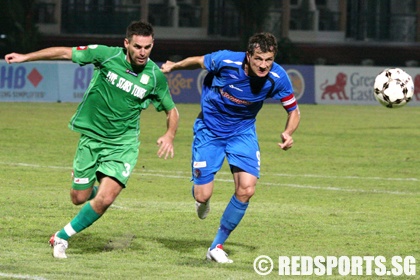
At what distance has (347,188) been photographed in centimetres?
1554

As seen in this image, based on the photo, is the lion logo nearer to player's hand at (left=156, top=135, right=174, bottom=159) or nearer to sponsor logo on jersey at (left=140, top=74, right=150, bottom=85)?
sponsor logo on jersey at (left=140, top=74, right=150, bottom=85)

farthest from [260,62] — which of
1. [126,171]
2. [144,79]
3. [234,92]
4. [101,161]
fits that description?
[101,161]

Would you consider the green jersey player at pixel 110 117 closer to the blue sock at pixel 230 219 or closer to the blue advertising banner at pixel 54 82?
the blue sock at pixel 230 219

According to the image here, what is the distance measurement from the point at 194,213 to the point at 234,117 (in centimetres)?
278

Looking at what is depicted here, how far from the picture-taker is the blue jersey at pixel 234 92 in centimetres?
967

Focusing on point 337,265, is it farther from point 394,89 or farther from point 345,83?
point 345,83

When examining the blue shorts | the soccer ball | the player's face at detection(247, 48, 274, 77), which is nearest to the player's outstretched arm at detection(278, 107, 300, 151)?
the blue shorts

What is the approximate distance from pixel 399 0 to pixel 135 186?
46.0 m

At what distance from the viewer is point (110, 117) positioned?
375 inches

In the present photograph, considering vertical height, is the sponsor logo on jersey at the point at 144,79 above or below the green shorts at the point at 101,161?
above

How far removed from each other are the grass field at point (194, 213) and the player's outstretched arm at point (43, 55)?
1.69m

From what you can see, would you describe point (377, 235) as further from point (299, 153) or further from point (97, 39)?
point (97, 39)

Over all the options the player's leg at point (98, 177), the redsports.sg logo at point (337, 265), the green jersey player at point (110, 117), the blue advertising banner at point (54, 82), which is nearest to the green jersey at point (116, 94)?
the green jersey player at point (110, 117)

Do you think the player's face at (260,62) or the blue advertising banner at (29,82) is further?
the blue advertising banner at (29,82)
